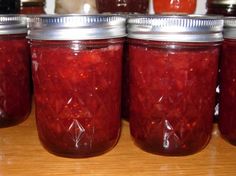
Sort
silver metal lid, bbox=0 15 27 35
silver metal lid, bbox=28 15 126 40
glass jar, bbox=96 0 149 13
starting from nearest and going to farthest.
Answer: silver metal lid, bbox=28 15 126 40
silver metal lid, bbox=0 15 27 35
glass jar, bbox=96 0 149 13

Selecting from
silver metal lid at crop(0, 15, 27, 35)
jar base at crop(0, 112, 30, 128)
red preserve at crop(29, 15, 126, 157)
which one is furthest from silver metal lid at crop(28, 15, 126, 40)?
jar base at crop(0, 112, 30, 128)

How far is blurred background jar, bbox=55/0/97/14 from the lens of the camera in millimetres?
845

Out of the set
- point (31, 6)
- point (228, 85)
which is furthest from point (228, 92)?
point (31, 6)

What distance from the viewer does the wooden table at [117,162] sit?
571 mm

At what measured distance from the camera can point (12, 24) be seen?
70 centimetres

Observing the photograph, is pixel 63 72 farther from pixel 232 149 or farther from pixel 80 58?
pixel 232 149

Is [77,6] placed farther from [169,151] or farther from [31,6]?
[169,151]

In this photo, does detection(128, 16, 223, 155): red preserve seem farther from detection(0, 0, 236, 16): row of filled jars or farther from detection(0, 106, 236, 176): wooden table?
detection(0, 0, 236, 16): row of filled jars

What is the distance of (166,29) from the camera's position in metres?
0.58

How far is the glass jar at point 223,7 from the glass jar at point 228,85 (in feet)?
0.41

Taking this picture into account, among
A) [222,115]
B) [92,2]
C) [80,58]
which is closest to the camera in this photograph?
[80,58]

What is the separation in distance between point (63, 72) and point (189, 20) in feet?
0.68

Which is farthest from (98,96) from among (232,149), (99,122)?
(232,149)

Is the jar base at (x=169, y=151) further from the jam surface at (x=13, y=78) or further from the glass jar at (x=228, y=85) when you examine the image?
the jam surface at (x=13, y=78)
